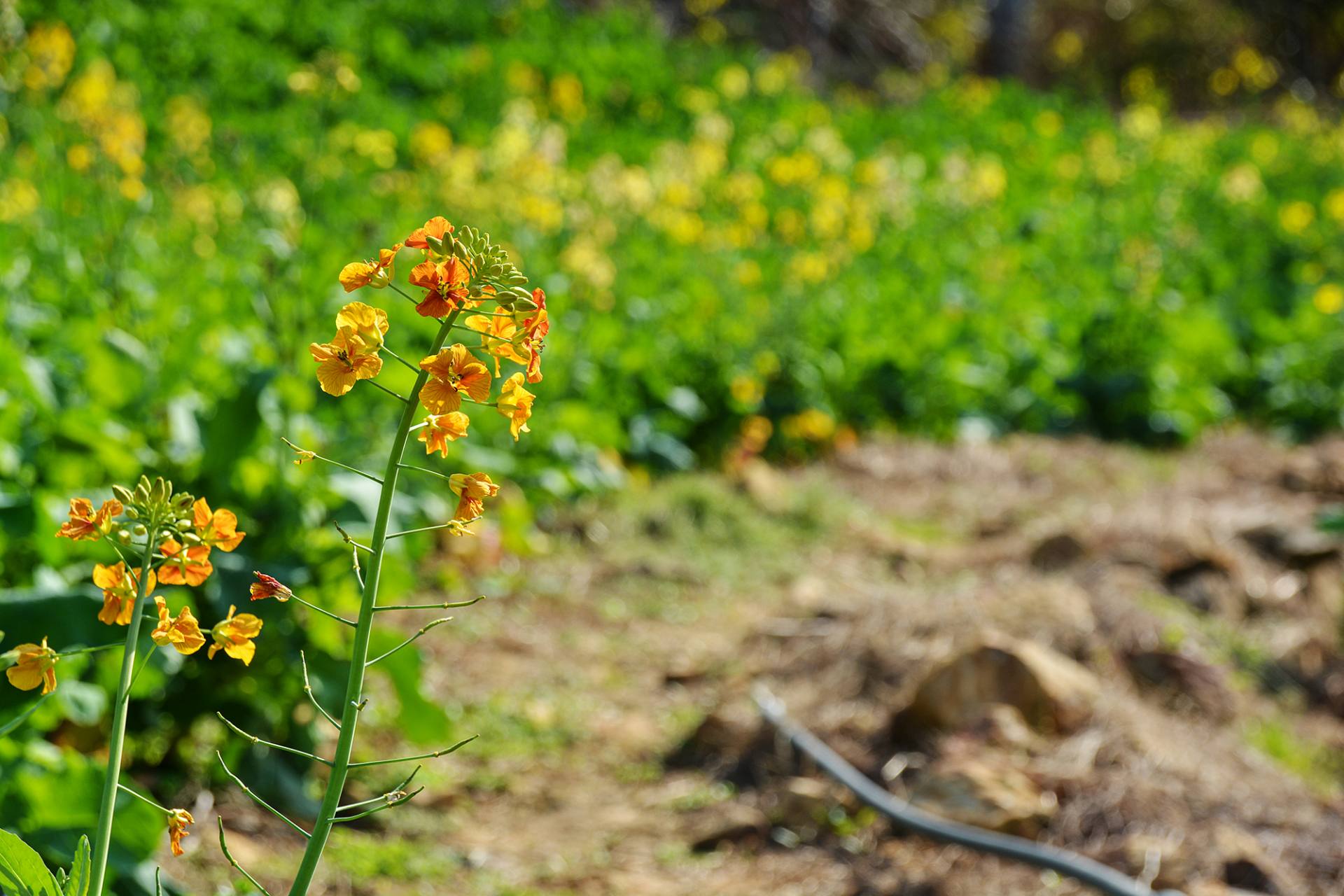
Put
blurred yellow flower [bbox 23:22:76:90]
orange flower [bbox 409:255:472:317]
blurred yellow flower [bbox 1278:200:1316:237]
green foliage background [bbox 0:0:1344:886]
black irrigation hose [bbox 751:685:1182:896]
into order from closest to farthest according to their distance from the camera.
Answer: orange flower [bbox 409:255:472:317] < black irrigation hose [bbox 751:685:1182:896] < green foliage background [bbox 0:0:1344:886] < blurred yellow flower [bbox 23:22:76:90] < blurred yellow flower [bbox 1278:200:1316:237]

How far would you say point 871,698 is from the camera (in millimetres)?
3545

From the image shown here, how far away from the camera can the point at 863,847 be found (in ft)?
9.54

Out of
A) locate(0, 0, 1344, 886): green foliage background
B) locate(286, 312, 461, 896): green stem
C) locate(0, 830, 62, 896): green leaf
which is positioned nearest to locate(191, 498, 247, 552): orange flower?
locate(286, 312, 461, 896): green stem

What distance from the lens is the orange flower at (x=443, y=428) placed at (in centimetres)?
114

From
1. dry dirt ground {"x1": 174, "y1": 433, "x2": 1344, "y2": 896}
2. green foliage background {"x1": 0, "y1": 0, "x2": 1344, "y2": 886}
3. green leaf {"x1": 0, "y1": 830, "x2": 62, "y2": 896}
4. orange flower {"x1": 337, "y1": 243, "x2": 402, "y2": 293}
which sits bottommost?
dry dirt ground {"x1": 174, "y1": 433, "x2": 1344, "y2": 896}

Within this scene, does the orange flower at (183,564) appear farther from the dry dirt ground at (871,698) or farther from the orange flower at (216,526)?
the dry dirt ground at (871,698)

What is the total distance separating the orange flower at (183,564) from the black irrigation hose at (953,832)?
6.25ft

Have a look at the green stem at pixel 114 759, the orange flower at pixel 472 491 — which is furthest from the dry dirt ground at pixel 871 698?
the orange flower at pixel 472 491

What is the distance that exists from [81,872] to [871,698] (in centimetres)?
261

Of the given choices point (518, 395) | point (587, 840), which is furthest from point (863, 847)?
point (518, 395)

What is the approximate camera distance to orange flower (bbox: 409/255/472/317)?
1.12m

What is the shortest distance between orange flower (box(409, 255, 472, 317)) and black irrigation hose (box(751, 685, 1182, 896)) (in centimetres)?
189

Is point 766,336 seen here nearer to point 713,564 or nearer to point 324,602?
point 713,564

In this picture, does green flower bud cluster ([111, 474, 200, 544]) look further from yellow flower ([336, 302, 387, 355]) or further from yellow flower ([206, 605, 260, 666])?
yellow flower ([336, 302, 387, 355])
